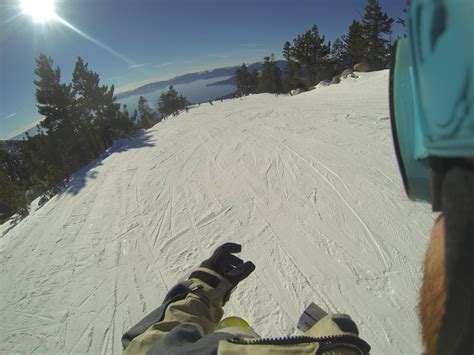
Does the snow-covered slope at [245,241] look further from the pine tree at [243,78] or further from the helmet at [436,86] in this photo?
the pine tree at [243,78]

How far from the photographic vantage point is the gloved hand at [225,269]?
2.24 metres

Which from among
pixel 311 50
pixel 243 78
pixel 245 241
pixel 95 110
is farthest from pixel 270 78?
pixel 245 241

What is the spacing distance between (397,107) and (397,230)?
11.0ft

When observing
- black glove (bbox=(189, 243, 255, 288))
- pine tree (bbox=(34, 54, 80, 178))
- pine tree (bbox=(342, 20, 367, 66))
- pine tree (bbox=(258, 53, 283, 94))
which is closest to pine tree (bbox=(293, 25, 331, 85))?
pine tree (bbox=(342, 20, 367, 66))

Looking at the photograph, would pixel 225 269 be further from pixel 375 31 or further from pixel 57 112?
pixel 375 31

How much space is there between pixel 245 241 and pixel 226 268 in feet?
5.27

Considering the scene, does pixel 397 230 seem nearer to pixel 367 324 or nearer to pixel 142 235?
pixel 367 324

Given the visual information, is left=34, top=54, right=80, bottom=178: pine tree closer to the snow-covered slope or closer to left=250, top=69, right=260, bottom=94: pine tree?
the snow-covered slope

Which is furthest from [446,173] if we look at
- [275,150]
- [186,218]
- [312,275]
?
[275,150]

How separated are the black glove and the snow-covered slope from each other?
868 millimetres

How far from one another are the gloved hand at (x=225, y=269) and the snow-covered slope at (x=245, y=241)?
87 cm

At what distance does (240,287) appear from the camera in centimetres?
324

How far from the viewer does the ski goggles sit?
70 cm

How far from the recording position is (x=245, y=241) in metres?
4.01
